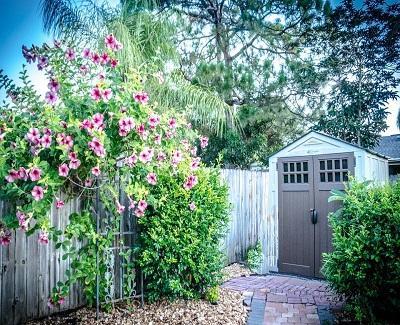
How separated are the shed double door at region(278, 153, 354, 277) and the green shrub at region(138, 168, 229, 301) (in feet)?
7.39

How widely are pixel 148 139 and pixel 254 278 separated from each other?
3.23 meters

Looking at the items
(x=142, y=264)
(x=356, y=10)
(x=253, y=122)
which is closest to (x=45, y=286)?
(x=142, y=264)

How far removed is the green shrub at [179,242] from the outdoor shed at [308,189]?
226 cm

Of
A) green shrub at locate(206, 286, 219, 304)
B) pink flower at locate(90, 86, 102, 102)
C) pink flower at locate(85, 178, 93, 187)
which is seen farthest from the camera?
green shrub at locate(206, 286, 219, 304)

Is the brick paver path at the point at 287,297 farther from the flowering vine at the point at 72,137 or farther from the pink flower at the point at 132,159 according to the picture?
the pink flower at the point at 132,159

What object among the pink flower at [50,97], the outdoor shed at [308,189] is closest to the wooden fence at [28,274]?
the pink flower at [50,97]

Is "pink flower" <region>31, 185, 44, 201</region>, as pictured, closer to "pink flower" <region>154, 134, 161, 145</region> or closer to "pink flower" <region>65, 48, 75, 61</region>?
"pink flower" <region>154, 134, 161, 145</region>

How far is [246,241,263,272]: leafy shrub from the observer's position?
6.00m

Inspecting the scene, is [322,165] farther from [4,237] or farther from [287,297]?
[4,237]

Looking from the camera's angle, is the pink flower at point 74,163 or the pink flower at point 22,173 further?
the pink flower at point 74,163

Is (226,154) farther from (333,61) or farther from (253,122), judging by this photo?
(333,61)

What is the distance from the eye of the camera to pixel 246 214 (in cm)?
648

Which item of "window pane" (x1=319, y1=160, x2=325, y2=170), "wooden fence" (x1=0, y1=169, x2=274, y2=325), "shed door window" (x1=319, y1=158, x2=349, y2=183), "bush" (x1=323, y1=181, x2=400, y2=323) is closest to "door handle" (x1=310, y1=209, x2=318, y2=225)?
"shed door window" (x1=319, y1=158, x2=349, y2=183)

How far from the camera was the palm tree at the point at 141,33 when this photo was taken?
775cm
